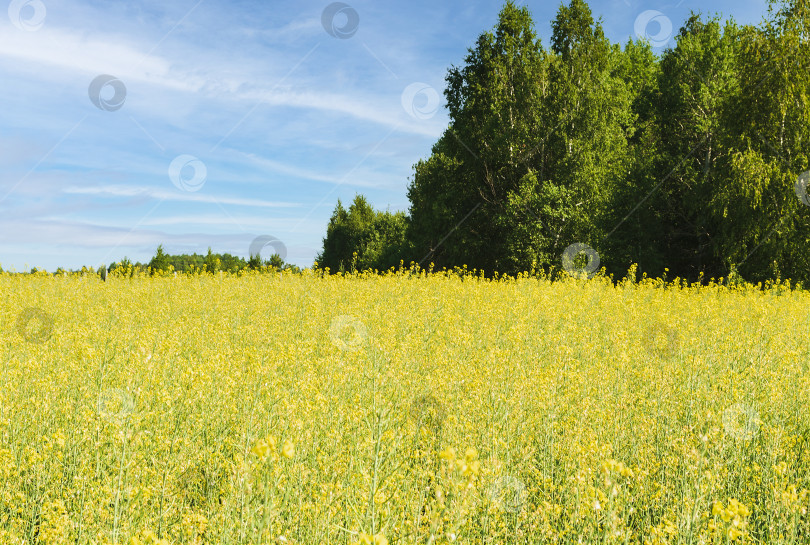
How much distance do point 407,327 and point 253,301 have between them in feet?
14.8

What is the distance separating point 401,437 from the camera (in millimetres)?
3104

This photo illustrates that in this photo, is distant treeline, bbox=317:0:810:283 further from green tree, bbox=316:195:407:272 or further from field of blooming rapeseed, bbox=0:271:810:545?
green tree, bbox=316:195:407:272

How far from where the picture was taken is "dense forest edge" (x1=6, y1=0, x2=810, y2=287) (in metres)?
17.5

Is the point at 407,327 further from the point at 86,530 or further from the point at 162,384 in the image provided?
the point at 86,530

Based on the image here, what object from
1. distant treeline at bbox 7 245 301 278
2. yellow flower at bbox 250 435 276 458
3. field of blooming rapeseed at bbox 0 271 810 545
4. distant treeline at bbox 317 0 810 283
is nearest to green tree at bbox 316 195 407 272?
distant treeline at bbox 7 245 301 278

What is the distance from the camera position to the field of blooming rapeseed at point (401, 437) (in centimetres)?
248

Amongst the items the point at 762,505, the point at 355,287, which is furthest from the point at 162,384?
the point at 355,287

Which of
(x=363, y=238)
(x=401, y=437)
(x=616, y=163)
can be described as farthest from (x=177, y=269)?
(x=401, y=437)

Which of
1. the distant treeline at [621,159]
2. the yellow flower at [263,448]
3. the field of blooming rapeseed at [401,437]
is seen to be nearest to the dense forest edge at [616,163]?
the distant treeline at [621,159]

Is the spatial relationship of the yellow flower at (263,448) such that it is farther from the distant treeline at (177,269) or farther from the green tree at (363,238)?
the green tree at (363,238)

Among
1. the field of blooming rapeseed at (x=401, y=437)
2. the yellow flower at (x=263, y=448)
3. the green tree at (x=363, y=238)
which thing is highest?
the green tree at (x=363, y=238)

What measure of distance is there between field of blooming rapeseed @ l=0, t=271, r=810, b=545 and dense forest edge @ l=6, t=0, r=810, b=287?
12.0m

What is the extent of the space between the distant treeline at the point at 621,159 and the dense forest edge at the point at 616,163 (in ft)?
0.21

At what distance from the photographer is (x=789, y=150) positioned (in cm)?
1777
